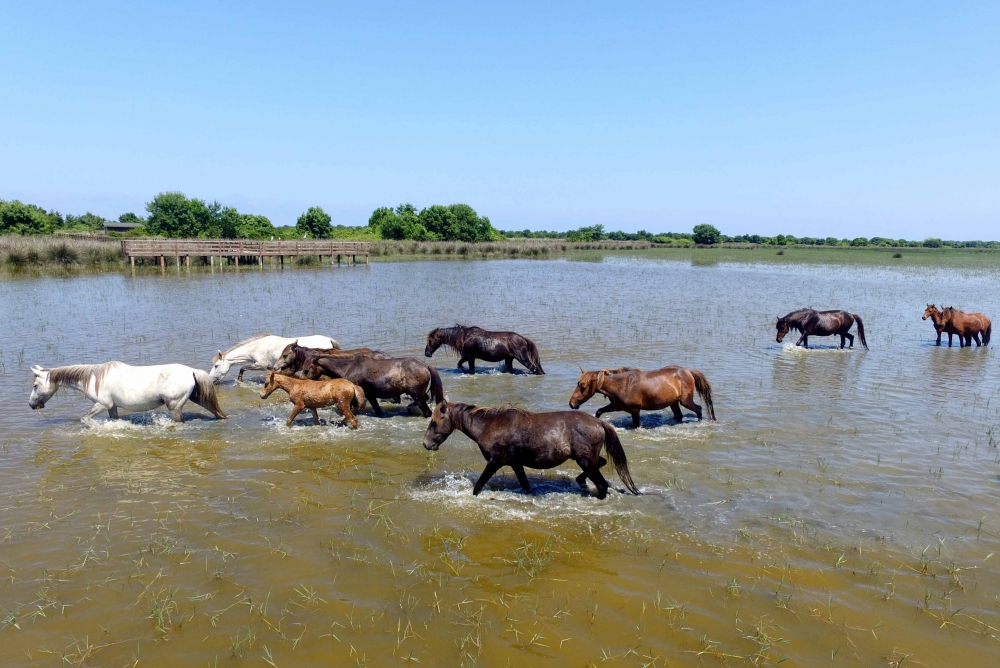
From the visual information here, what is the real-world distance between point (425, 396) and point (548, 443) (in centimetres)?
395

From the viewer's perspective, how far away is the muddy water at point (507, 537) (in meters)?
4.53

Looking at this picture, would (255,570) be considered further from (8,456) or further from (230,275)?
(230,275)

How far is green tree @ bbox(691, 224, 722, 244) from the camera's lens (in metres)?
118

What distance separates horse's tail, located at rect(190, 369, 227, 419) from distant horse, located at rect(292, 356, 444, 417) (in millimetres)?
1971

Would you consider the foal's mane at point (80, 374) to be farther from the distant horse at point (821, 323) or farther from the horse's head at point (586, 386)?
the distant horse at point (821, 323)

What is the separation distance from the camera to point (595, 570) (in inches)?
216

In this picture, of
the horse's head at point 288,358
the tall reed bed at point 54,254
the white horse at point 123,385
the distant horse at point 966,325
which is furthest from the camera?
the tall reed bed at point 54,254

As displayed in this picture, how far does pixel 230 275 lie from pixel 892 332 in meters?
37.4

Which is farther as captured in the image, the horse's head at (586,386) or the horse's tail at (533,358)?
the horse's tail at (533,358)

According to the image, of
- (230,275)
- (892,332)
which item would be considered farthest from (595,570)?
(230,275)

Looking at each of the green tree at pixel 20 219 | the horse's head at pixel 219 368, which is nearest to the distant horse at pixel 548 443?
the horse's head at pixel 219 368

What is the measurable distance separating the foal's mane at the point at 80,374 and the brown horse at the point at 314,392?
8.52 ft

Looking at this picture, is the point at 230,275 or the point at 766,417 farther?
the point at 230,275

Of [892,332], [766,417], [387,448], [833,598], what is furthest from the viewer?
[892,332]
